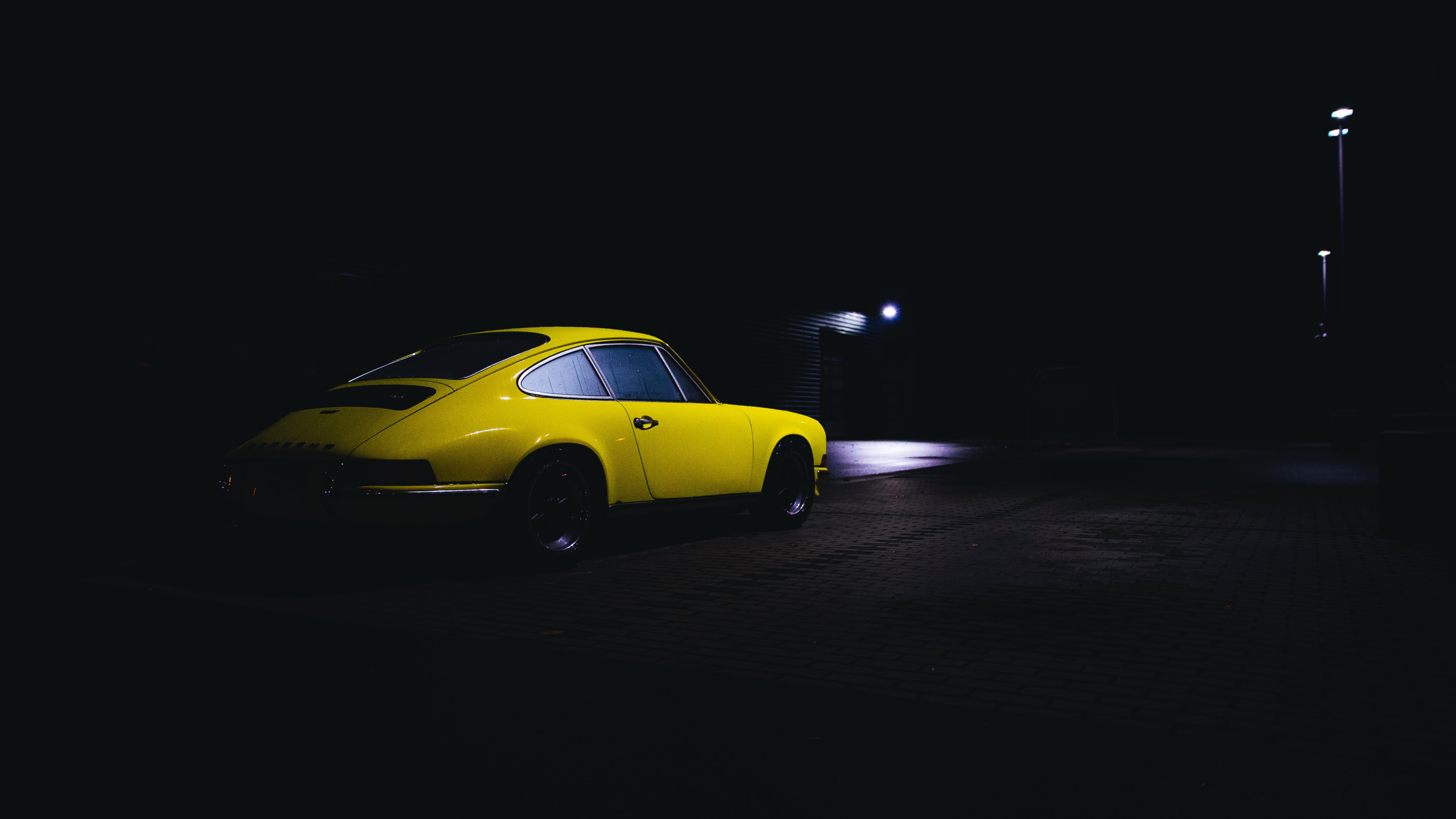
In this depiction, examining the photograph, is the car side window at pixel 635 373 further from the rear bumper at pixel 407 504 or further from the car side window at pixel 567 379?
the rear bumper at pixel 407 504

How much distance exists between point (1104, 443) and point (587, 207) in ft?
73.4

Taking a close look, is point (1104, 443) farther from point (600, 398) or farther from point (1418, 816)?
point (1418, 816)

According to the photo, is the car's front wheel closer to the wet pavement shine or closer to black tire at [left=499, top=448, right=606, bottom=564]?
black tire at [left=499, top=448, right=606, bottom=564]

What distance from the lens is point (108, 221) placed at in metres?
14.6

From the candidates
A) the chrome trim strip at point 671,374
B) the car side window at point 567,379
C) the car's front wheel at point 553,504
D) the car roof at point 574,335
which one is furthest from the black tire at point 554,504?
the chrome trim strip at point 671,374

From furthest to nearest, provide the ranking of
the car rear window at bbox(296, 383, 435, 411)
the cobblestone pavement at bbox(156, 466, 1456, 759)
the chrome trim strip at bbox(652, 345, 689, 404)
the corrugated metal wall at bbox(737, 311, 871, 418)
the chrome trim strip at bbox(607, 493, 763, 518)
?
the corrugated metal wall at bbox(737, 311, 871, 418) → the chrome trim strip at bbox(652, 345, 689, 404) → the chrome trim strip at bbox(607, 493, 763, 518) → the car rear window at bbox(296, 383, 435, 411) → the cobblestone pavement at bbox(156, 466, 1456, 759)

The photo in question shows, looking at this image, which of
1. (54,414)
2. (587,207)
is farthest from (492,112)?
(54,414)

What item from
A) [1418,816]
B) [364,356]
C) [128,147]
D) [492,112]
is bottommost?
[1418,816]

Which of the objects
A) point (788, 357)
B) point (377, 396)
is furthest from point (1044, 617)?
point (788, 357)

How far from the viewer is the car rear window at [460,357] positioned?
7.06m

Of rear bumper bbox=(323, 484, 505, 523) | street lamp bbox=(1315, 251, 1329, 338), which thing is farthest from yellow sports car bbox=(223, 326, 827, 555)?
street lamp bbox=(1315, 251, 1329, 338)

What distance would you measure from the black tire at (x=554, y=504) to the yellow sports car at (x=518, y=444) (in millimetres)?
11

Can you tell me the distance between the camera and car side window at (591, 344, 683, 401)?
7.79 m

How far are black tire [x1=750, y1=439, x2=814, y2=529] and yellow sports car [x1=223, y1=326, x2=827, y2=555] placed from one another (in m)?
0.20
